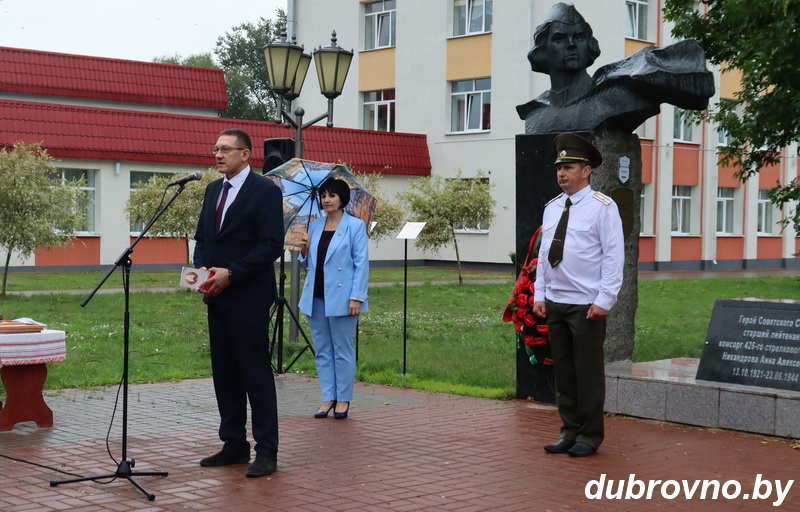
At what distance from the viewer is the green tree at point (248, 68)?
70.0 metres

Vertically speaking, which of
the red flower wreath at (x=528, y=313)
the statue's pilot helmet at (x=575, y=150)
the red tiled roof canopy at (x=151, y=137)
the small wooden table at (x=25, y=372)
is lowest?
the small wooden table at (x=25, y=372)

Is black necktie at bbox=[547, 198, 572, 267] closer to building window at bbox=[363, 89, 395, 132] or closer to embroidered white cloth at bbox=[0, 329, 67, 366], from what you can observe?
embroidered white cloth at bbox=[0, 329, 67, 366]

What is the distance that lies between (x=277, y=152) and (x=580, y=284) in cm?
627

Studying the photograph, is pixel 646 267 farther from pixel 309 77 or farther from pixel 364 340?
pixel 364 340

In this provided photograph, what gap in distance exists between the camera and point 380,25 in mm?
41844

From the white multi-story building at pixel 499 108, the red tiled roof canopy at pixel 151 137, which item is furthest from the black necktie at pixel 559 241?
the white multi-story building at pixel 499 108

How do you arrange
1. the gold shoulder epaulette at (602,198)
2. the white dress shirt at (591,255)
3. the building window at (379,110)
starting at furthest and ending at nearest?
1. the building window at (379,110)
2. the gold shoulder epaulette at (602,198)
3. the white dress shirt at (591,255)

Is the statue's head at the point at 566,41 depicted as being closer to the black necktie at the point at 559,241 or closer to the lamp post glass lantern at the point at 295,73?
the black necktie at the point at 559,241

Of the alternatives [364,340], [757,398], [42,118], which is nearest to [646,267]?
[42,118]

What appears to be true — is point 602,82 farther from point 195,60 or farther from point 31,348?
point 195,60

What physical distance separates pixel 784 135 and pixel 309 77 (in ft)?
93.9

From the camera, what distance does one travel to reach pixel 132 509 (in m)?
6.13

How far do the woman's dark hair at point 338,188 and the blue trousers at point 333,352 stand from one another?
920 mm

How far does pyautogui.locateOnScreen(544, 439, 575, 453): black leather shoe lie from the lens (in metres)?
7.85
